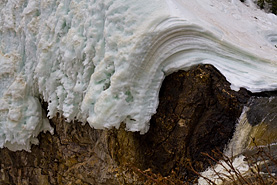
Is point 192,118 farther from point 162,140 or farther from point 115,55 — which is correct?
point 115,55

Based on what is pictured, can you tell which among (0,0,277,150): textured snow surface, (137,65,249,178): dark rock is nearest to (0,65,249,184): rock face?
(137,65,249,178): dark rock

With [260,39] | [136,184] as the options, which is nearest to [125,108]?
[136,184]

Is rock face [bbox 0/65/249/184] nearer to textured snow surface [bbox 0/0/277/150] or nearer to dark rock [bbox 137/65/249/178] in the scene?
dark rock [bbox 137/65/249/178]

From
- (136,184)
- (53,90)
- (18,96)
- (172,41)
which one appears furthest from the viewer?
(18,96)

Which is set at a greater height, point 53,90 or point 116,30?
point 116,30

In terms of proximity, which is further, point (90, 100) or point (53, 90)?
point (53, 90)

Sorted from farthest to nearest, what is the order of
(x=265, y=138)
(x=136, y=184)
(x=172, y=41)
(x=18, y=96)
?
1. (x=18, y=96)
2. (x=136, y=184)
3. (x=172, y=41)
4. (x=265, y=138)

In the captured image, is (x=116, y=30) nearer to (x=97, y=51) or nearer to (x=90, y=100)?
(x=97, y=51)

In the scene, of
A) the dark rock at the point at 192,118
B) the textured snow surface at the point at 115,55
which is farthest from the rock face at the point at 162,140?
the textured snow surface at the point at 115,55
